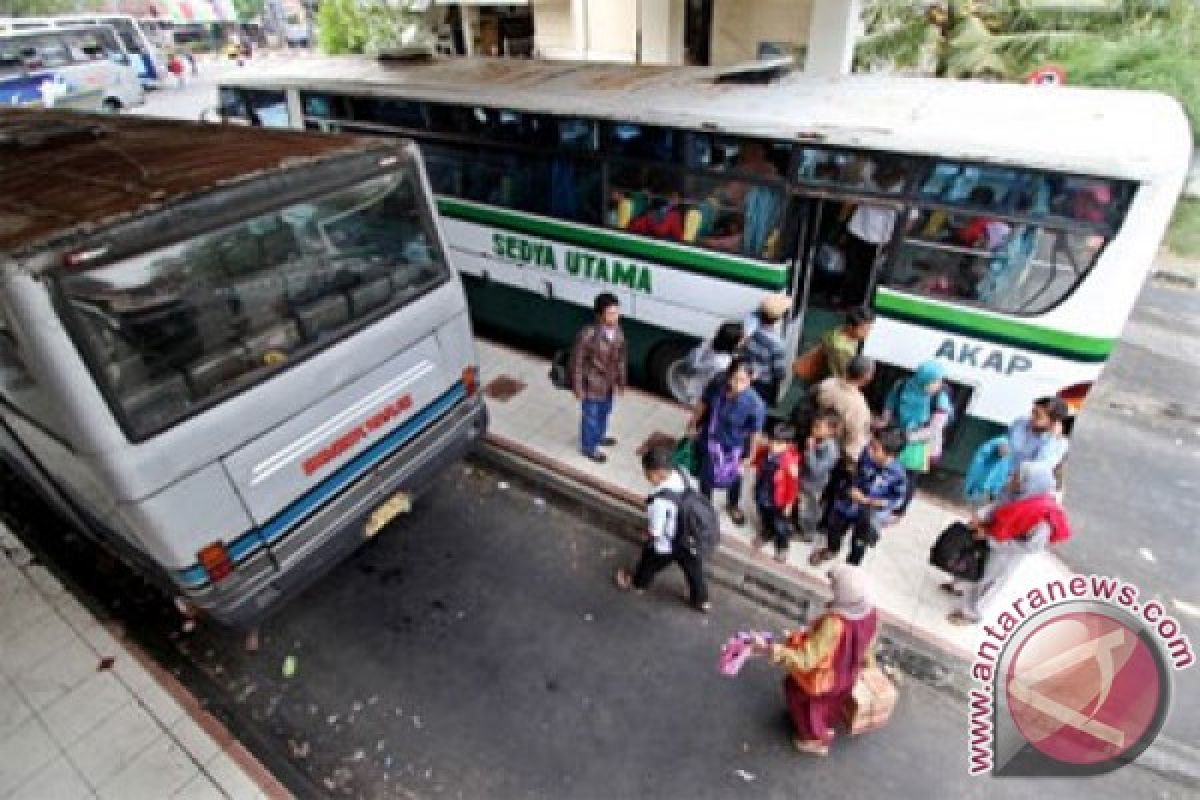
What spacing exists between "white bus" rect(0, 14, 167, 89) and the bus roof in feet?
52.3

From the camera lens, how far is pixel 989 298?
16.0 ft

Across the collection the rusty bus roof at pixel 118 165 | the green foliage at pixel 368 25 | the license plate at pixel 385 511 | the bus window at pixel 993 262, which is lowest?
the license plate at pixel 385 511


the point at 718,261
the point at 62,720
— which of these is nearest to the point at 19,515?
the point at 62,720

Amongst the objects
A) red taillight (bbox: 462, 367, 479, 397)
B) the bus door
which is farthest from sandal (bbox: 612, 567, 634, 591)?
the bus door

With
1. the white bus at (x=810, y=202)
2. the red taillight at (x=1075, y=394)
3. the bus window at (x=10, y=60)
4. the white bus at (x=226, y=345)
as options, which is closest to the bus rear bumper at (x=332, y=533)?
the white bus at (x=226, y=345)

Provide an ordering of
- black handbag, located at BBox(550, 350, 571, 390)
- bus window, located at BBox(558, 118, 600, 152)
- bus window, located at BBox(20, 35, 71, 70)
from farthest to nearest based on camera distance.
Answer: bus window, located at BBox(20, 35, 71, 70) < bus window, located at BBox(558, 118, 600, 152) < black handbag, located at BBox(550, 350, 571, 390)

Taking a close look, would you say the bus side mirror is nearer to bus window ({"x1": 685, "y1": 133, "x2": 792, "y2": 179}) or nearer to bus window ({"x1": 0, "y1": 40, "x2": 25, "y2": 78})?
bus window ({"x1": 685, "y1": 133, "x2": 792, "y2": 179})

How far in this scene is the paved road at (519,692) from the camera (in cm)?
373

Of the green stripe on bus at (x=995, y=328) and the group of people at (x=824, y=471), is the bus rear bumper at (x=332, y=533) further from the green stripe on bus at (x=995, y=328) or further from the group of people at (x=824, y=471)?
the green stripe on bus at (x=995, y=328)

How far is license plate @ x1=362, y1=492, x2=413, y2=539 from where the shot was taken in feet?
14.7

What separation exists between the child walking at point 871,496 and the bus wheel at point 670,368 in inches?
81.1

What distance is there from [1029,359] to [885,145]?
71.2 inches

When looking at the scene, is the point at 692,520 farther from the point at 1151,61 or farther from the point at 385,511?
the point at 1151,61

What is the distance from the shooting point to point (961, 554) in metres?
4.36
